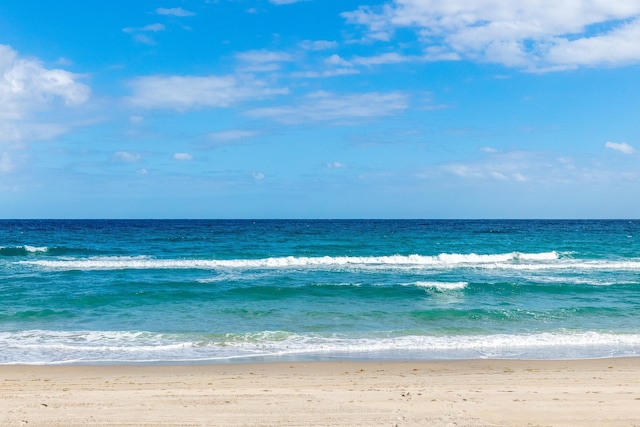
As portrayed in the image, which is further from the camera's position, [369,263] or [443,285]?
[369,263]

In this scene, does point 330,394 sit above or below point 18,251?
below

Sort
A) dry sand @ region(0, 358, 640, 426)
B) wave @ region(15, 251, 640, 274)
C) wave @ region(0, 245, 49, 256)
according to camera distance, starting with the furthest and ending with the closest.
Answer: wave @ region(0, 245, 49, 256) → wave @ region(15, 251, 640, 274) → dry sand @ region(0, 358, 640, 426)

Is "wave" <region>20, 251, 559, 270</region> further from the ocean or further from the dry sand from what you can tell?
the dry sand

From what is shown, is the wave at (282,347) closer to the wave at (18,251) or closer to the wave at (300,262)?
the wave at (300,262)

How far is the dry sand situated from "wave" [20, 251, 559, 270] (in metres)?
18.7

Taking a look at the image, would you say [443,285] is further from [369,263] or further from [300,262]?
[300,262]

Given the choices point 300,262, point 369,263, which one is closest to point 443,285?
point 369,263

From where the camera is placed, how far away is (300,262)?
102 ft

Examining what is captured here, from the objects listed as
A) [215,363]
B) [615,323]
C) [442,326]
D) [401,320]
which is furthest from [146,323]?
[615,323]

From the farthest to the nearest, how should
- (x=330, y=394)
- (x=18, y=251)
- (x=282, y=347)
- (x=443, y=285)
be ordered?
(x=18, y=251) < (x=443, y=285) < (x=282, y=347) < (x=330, y=394)

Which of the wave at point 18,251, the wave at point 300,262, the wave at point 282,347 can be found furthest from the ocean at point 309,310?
the wave at point 18,251

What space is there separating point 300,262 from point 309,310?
14.7 m

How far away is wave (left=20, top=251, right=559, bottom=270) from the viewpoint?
28777mm

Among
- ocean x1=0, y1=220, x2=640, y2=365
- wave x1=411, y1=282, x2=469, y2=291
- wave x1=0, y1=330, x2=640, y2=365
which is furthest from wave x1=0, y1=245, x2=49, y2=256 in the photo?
wave x1=411, y1=282, x2=469, y2=291
